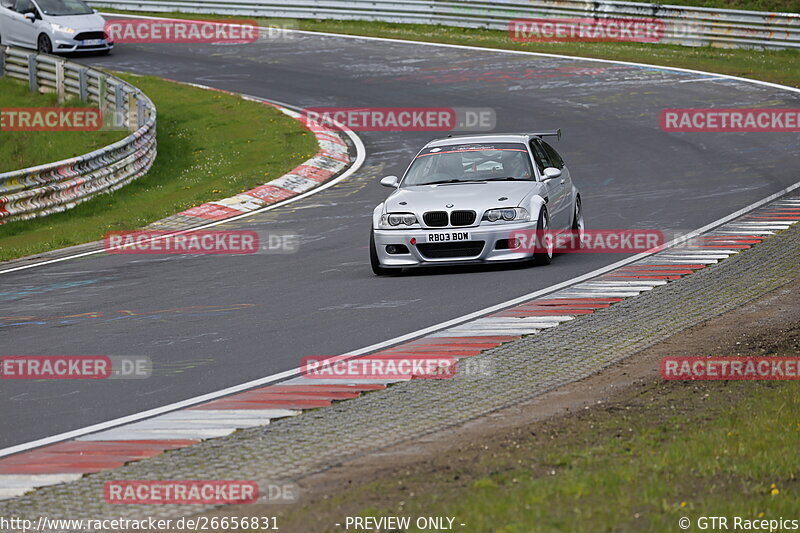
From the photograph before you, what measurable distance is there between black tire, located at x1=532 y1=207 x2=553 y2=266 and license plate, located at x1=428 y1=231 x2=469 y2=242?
83 cm

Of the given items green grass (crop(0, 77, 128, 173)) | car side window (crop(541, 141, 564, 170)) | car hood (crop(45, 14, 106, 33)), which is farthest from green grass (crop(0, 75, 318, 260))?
car side window (crop(541, 141, 564, 170))

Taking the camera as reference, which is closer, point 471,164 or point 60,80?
point 471,164

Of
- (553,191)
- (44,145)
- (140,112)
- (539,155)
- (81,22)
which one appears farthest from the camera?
(81,22)

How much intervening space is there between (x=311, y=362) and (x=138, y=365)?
144 cm

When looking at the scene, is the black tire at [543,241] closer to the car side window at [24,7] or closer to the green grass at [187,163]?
the green grass at [187,163]

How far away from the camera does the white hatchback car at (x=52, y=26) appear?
3506cm

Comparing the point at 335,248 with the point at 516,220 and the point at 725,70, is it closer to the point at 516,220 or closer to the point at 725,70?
the point at 516,220

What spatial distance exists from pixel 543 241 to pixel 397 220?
5.47 feet

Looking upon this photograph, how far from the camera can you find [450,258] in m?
13.6

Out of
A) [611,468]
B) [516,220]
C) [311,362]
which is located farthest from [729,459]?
[516,220]

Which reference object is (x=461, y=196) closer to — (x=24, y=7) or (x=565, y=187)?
(x=565, y=187)

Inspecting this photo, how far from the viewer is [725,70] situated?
30.5 meters

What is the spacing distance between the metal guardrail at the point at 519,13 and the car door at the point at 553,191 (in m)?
19.6

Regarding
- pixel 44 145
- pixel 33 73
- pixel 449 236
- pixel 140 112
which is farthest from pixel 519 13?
pixel 449 236
